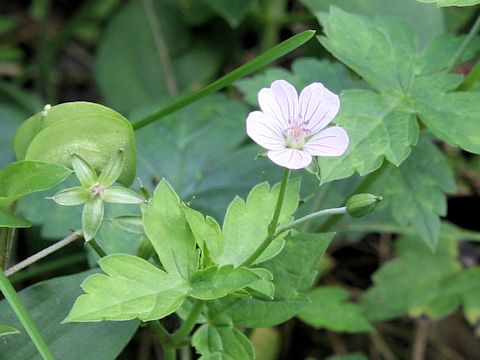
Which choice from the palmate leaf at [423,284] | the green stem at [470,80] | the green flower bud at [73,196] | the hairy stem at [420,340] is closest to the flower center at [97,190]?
the green flower bud at [73,196]

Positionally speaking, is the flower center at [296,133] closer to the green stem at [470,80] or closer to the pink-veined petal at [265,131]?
the pink-veined petal at [265,131]

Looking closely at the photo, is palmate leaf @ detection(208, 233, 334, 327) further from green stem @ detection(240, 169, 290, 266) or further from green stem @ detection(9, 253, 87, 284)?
green stem @ detection(9, 253, 87, 284)

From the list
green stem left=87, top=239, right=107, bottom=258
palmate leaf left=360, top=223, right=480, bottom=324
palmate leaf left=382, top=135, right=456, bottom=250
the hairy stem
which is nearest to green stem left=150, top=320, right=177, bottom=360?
green stem left=87, top=239, right=107, bottom=258

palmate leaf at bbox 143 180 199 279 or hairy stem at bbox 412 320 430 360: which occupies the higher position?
palmate leaf at bbox 143 180 199 279

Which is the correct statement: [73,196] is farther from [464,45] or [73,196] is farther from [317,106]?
[464,45]

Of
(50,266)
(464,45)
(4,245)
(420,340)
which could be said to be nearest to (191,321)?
(4,245)

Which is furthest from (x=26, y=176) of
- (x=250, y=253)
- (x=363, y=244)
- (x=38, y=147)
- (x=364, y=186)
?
(x=363, y=244)

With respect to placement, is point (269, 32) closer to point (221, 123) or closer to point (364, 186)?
point (221, 123)
